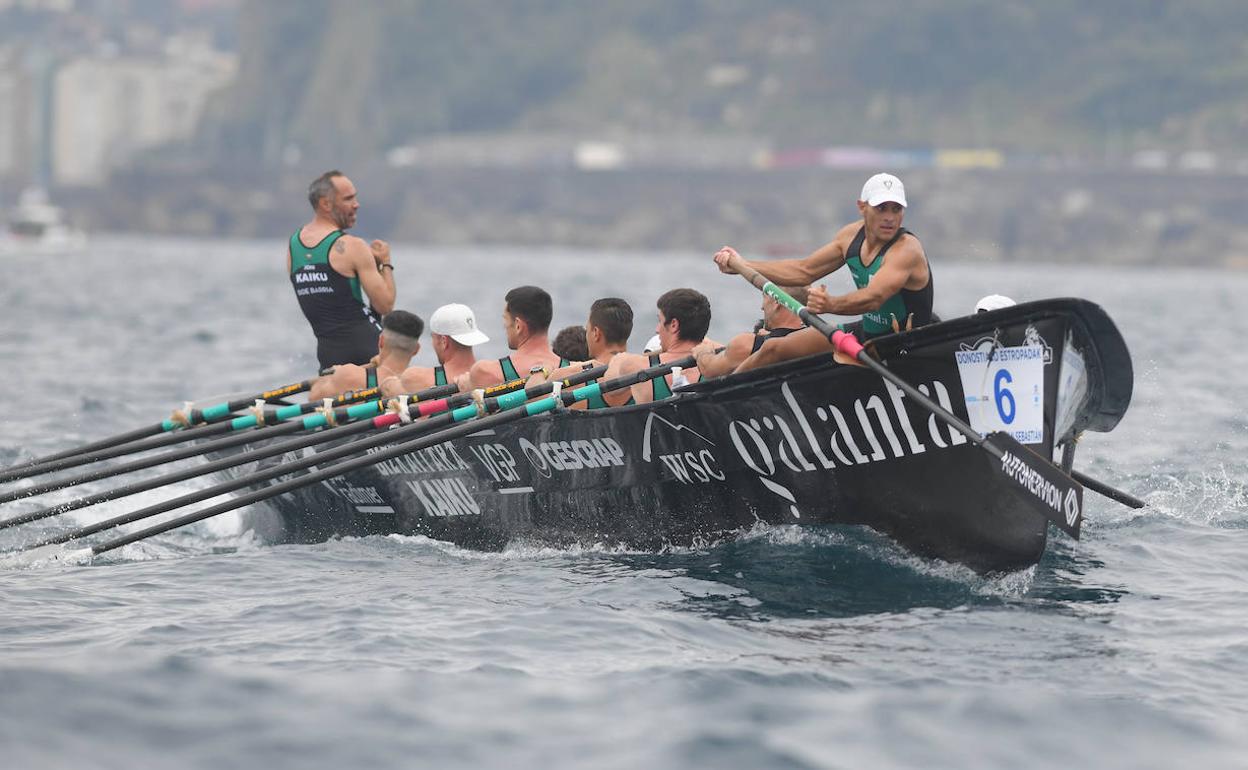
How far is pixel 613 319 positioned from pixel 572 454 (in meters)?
0.87

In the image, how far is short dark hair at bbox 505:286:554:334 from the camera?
1051 centimetres

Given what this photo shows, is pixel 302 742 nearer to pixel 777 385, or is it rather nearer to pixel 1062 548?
pixel 777 385

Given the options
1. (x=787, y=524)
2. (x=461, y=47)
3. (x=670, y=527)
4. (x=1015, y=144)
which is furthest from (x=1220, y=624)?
(x=461, y=47)

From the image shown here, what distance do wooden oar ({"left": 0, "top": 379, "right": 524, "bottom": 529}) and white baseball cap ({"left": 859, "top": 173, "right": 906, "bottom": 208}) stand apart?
2.56m

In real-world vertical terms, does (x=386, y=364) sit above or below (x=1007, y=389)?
above

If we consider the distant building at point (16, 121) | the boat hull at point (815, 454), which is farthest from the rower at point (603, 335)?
the distant building at point (16, 121)

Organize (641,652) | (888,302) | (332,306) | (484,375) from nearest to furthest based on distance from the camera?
1. (641,652)
2. (888,302)
3. (484,375)
4. (332,306)

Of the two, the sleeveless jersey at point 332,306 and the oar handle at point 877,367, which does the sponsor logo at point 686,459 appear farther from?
the sleeveless jersey at point 332,306

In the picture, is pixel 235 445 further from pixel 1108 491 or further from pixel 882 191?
pixel 1108 491

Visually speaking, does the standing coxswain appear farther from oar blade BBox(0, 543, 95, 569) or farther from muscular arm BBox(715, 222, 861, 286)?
muscular arm BBox(715, 222, 861, 286)

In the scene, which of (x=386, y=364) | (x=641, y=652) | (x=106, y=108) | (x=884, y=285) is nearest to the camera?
(x=641, y=652)

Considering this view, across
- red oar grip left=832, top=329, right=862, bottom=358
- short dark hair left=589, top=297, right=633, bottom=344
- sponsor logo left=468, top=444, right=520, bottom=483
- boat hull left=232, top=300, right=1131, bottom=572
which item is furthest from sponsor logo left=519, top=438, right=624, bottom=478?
red oar grip left=832, top=329, right=862, bottom=358

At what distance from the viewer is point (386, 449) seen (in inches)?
394

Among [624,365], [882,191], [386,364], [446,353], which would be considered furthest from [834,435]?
[386,364]
